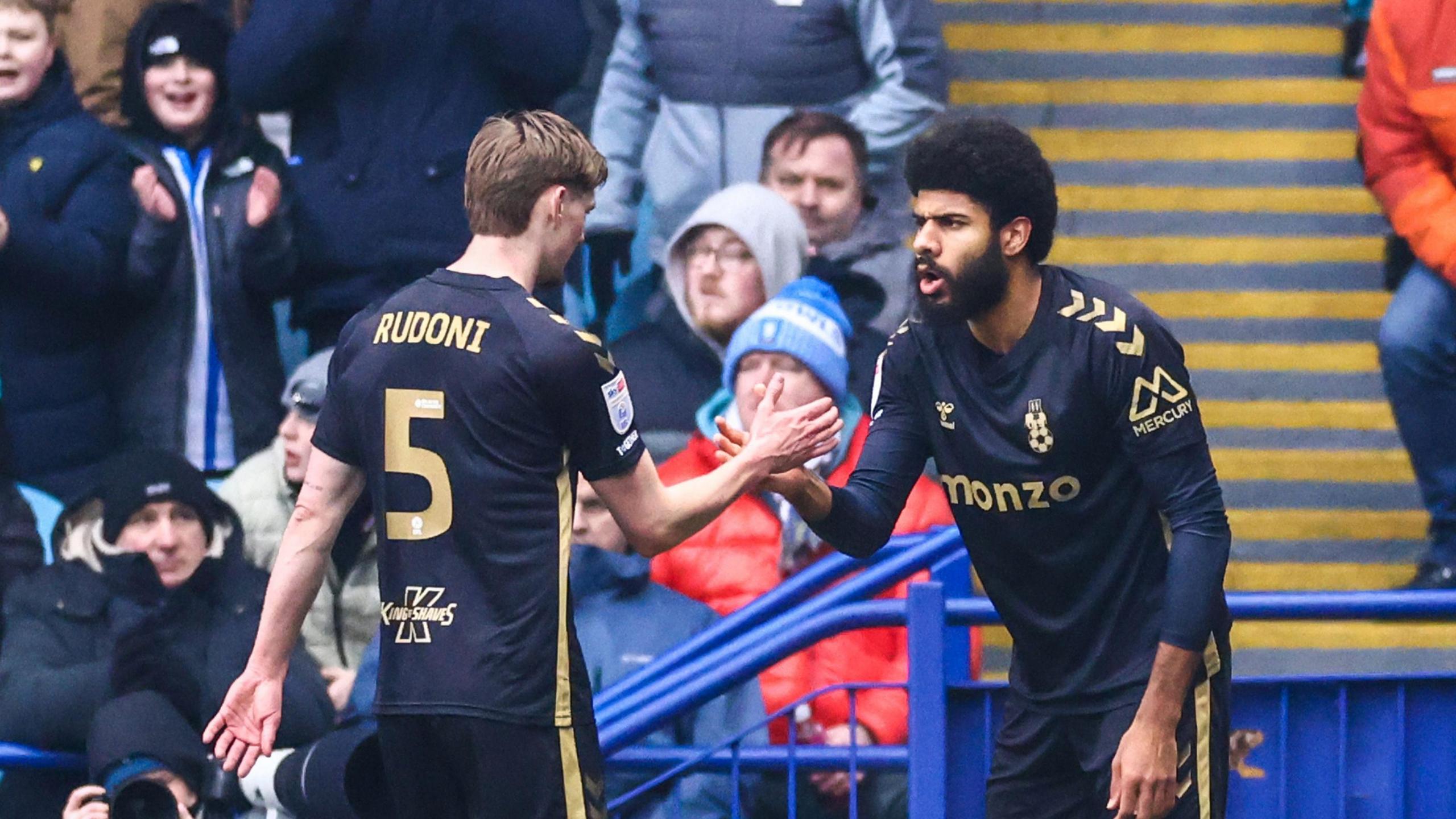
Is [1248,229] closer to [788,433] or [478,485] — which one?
[788,433]

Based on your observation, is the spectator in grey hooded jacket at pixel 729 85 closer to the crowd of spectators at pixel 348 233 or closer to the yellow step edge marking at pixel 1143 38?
the crowd of spectators at pixel 348 233

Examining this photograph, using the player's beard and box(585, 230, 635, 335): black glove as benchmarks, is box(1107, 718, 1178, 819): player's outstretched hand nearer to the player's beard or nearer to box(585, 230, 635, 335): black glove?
the player's beard

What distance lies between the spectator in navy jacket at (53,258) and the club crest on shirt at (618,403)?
12.3 feet

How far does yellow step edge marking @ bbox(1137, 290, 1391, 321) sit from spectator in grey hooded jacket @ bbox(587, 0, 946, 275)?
1.30 meters

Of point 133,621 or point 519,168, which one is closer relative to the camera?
point 519,168

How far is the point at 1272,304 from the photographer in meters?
8.29

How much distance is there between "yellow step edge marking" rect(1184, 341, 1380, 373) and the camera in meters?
8.11

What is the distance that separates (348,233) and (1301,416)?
3.57m

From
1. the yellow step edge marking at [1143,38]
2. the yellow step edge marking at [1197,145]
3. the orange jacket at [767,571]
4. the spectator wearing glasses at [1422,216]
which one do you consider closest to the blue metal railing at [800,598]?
the orange jacket at [767,571]

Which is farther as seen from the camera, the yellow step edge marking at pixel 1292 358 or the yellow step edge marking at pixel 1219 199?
the yellow step edge marking at pixel 1219 199

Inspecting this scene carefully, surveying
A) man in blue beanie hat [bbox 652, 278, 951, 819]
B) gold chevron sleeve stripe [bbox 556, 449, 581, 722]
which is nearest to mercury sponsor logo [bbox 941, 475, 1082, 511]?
gold chevron sleeve stripe [bbox 556, 449, 581, 722]

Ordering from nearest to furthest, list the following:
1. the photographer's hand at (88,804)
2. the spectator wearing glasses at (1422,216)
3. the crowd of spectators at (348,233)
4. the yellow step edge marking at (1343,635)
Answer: the photographer's hand at (88,804) < the yellow step edge marking at (1343,635) < the crowd of spectators at (348,233) < the spectator wearing glasses at (1422,216)

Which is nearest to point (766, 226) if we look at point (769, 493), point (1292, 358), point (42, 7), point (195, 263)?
point (769, 493)

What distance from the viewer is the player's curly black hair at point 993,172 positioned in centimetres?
448
